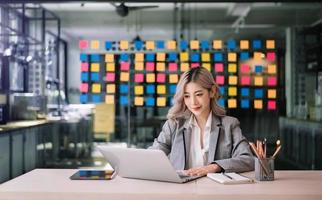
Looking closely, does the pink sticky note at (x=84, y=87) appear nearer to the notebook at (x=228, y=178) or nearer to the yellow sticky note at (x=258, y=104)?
the yellow sticky note at (x=258, y=104)

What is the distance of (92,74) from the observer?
19.8ft

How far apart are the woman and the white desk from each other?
0.47 metres

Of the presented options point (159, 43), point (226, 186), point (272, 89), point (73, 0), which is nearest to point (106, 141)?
point (159, 43)

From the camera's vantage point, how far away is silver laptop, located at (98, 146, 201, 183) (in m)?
2.06

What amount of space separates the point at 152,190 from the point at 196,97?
86 centimetres

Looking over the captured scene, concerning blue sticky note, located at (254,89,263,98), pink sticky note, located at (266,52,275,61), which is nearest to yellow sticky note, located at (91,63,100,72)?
blue sticky note, located at (254,89,263,98)

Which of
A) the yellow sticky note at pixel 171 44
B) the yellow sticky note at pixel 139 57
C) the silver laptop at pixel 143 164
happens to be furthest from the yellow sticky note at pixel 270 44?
the silver laptop at pixel 143 164

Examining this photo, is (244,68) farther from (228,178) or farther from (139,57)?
(228,178)

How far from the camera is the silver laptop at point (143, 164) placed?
206 centimetres

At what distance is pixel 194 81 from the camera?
8.81 ft

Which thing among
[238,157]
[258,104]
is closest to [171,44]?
[258,104]

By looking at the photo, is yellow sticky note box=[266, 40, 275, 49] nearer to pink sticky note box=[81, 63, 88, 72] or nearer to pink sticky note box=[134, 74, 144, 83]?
pink sticky note box=[134, 74, 144, 83]

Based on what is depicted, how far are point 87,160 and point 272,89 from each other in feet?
8.74

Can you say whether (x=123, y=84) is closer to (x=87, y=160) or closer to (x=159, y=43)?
(x=159, y=43)
